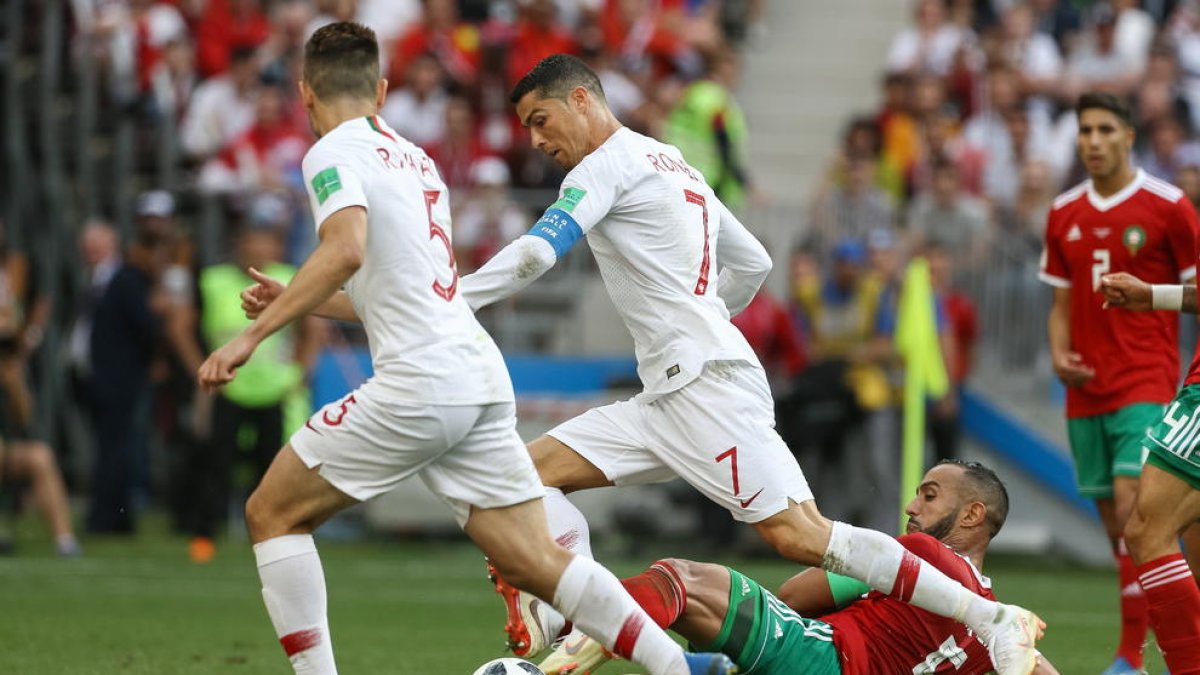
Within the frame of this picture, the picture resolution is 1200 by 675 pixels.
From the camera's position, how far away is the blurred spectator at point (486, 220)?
1672 cm

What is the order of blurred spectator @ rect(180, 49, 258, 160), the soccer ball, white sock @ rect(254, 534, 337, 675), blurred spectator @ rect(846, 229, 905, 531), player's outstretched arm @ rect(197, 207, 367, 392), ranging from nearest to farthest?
1. player's outstretched arm @ rect(197, 207, 367, 392)
2. white sock @ rect(254, 534, 337, 675)
3. the soccer ball
4. blurred spectator @ rect(846, 229, 905, 531)
5. blurred spectator @ rect(180, 49, 258, 160)

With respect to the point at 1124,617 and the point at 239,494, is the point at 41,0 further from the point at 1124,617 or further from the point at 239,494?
the point at 1124,617

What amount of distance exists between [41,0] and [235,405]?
583 centimetres

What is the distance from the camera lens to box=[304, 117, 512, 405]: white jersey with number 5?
260 inches

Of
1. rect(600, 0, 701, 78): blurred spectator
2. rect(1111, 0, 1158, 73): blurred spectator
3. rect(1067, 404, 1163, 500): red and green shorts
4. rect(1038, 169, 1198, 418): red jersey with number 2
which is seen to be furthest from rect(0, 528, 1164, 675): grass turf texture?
rect(1111, 0, 1158, 73): blurred spectator

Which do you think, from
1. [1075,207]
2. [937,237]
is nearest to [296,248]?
[937,237]

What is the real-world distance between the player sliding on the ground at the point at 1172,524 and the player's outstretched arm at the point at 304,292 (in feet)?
11.6

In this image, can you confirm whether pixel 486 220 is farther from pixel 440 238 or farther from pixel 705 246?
pixel 440 238

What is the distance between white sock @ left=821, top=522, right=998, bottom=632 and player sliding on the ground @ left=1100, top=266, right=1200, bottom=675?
929 mm

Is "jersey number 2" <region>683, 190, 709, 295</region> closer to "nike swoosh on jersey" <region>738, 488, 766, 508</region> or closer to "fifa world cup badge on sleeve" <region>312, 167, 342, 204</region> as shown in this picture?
"nike swoosh on jersey" <region>738, 488, 766, 508</region>

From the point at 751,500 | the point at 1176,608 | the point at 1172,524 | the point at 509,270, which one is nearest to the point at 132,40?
the point at 509,270

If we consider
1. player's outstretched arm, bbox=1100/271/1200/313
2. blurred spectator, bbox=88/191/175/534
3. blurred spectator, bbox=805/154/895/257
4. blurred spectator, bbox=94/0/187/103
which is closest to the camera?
player's outstretched arm, bbox=1100/271/1200/313

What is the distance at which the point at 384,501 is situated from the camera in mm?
15820

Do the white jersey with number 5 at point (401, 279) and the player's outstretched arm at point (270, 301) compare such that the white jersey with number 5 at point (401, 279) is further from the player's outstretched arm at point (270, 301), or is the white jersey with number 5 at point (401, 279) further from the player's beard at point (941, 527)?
the player's beard at point (941, 527)
